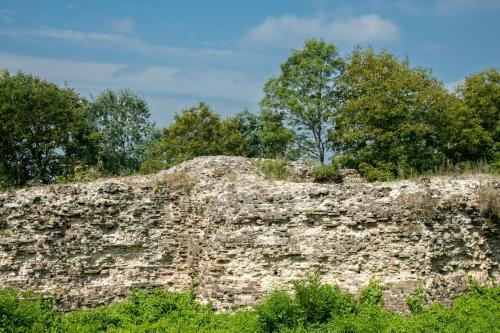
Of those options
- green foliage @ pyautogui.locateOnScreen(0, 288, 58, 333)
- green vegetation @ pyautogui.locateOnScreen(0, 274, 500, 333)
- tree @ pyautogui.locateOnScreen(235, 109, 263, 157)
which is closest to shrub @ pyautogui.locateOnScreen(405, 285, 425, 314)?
green vegetation @ pyautogui.locateOnScreen(0, 274, 500, 333)

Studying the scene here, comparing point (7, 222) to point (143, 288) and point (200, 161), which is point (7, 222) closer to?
point (143, 288)

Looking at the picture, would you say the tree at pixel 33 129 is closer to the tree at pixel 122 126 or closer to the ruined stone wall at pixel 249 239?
the tree at pixel 122 126

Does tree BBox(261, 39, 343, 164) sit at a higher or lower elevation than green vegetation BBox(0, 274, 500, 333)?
higher

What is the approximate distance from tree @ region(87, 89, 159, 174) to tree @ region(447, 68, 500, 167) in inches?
821

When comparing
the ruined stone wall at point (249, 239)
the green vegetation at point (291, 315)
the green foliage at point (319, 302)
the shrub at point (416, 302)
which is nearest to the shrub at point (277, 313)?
the green vegetation at point (291, 315)

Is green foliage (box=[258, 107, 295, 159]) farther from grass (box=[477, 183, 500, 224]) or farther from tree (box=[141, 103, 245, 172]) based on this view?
grass (box=[477, 183, 500, 224])

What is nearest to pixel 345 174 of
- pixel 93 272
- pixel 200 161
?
pixel 200 161

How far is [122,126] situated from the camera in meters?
38.6

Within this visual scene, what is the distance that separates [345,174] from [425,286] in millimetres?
5697

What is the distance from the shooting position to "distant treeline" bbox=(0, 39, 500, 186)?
26688mm

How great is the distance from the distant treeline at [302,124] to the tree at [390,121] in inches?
2.2

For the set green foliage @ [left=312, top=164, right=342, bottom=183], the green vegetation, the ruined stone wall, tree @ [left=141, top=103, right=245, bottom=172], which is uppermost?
tree @ [left=141, top=103, right=245, bottom=172]

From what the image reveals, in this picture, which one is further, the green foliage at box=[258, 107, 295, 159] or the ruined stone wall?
the green foliage at box=[258, 107, 295, 159]

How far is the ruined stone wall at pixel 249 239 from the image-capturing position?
1171 cm
